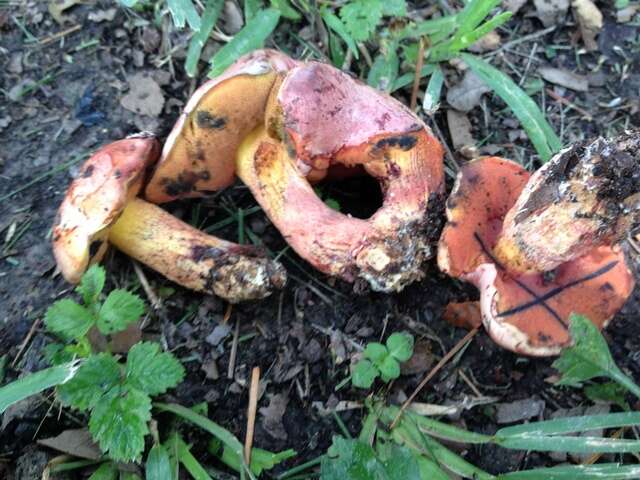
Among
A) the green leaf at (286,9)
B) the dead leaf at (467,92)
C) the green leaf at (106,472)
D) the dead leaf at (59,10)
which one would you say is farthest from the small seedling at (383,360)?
the dead leaf at (59,10)

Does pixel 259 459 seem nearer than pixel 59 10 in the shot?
Yes

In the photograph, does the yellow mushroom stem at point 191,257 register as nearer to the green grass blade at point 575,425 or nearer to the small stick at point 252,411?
the small stick at point 252,411

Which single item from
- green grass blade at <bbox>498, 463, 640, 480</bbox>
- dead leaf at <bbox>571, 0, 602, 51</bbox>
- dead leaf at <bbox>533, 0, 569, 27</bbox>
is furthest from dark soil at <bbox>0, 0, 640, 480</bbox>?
dead leaf at <bbox>533, 0, 569, 27</bbox>

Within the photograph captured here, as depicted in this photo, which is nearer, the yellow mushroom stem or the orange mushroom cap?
the orange mushroom cap

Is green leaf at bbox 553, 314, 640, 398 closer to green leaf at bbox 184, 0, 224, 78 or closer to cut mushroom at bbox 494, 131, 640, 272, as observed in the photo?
cut mushroom at bbox 494, 131, 640, 272

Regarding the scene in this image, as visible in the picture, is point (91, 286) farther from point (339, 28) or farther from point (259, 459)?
point (339, 28)

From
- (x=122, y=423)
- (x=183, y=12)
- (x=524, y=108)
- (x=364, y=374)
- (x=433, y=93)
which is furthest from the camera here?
(x=433, y=93)

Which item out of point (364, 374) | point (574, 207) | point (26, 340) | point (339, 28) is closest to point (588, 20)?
A: point (339, 28)
